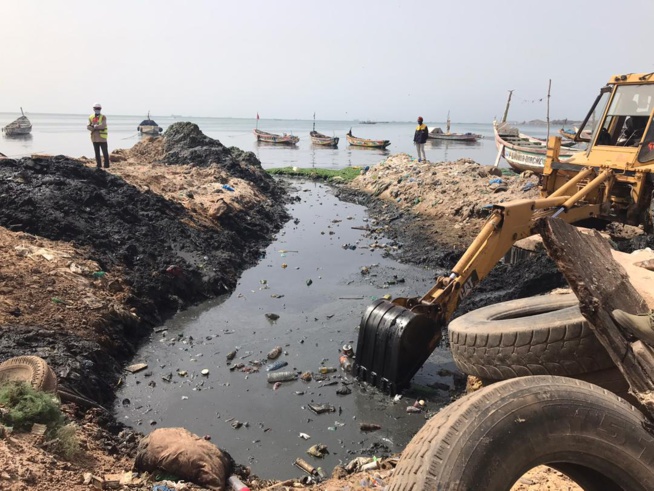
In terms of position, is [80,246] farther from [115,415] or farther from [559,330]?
[559,330]

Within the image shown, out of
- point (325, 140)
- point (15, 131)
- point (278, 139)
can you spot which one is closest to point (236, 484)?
point (325, 140)

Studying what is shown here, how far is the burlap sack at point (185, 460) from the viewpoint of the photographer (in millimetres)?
3734

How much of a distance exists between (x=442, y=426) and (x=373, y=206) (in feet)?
52.3

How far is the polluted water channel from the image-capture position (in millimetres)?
4875

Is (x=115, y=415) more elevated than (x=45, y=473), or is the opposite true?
(x=45, y=473)

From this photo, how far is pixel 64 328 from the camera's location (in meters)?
6.00

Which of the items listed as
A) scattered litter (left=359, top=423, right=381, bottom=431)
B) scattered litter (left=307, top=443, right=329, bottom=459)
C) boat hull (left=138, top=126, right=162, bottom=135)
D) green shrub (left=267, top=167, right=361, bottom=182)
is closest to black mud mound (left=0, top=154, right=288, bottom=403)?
scattered litter (left=307, top=443, right=329, bottom=459)

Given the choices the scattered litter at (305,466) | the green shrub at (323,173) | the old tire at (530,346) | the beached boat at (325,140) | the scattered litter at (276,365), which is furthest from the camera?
the beached boat at (325,140)

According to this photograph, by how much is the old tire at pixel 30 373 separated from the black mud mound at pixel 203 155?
1483cm

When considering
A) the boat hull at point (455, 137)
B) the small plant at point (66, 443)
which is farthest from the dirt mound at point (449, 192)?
the boat hull at point (455, 137)

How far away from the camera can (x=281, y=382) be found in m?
5.92

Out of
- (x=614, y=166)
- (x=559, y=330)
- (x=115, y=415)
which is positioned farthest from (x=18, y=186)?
(x=614, y=166)

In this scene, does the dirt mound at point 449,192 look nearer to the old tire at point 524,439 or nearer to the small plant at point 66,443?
the small plant at point 66,443

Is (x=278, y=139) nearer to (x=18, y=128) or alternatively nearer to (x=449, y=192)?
(x=18, y=128)
